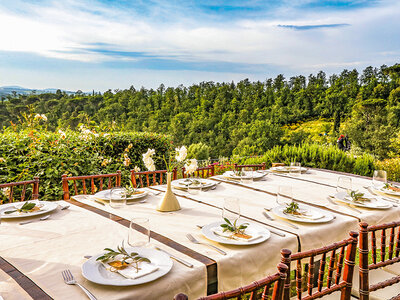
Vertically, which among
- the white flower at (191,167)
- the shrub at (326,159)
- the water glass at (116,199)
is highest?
the white flower at (191,167)

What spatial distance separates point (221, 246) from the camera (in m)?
1.34

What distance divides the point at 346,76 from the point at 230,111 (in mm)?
12541

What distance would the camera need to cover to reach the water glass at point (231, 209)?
1.44 meters

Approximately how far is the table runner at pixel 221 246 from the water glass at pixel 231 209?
0.54 ft

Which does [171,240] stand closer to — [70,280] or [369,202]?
[70,280]

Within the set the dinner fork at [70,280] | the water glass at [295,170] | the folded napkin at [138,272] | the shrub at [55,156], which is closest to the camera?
the dinner fork at [70,280]

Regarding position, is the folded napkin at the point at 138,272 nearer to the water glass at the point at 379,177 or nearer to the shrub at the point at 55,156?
the water glass at the point at 379,177

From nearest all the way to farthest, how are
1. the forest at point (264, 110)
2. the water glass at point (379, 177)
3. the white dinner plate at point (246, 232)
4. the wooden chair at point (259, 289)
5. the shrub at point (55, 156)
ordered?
the wooden chair at point (259, 289) → the white dinner plate at point (246, 232) → the water glass at point (379, 177) → the shrub at point (55, 156) → the forest at point (264, 110)

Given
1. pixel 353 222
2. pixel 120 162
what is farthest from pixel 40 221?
pixel 120 162

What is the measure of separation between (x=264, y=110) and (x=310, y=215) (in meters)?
25.6

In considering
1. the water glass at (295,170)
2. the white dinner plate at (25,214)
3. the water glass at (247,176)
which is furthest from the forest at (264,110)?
the white dinner plate at (25,214)

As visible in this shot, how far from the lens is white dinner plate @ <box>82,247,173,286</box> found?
991 millimetres

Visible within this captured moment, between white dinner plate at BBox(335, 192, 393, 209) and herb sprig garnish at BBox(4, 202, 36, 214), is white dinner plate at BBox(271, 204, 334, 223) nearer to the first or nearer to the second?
white dinner plate at BBox(335, 192, 393, 209)

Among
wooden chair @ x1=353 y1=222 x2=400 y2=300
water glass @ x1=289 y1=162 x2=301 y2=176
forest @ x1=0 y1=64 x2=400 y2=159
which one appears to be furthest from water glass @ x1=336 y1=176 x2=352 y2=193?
forest @ x1=0 y1=64 x2=400 y2=159
